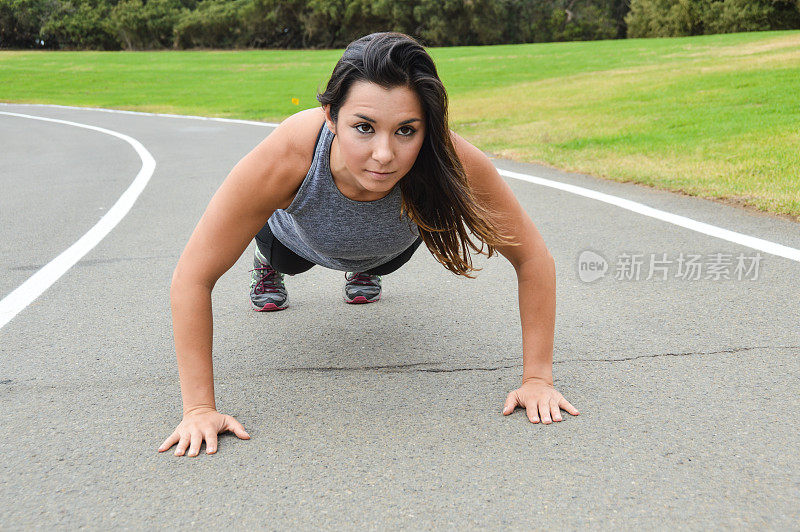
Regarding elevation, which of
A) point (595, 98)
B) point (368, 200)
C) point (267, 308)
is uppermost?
point (368, 200)

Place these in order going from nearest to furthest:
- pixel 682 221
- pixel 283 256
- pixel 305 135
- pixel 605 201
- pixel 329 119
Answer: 1. pixel 329 119
2. pixel 305 135
3. pixel 283 256
4. pixel 682 221
5. pixel 605 201

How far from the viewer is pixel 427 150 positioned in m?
2.77

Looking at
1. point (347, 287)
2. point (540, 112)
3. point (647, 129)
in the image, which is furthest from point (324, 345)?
point (540, 112)

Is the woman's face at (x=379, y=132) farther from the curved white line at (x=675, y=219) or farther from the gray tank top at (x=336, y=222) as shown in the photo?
the curved white line at (x=675, y=219)

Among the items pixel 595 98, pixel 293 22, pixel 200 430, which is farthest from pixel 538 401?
pixel 293 22

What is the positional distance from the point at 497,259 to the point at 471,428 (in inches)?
104

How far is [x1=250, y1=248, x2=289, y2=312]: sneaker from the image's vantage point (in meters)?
4.32

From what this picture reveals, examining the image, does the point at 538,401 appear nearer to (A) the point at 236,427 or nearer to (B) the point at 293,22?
(A) the point at 236,427

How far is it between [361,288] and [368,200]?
4.85 ft

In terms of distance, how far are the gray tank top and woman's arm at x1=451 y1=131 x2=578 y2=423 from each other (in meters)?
0.34

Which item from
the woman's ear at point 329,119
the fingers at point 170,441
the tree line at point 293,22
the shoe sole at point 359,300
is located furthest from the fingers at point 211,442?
the tree line at point 293,22

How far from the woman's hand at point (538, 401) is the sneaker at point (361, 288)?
1.57 meters

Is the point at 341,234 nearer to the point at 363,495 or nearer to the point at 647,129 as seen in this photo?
the point at 363,495

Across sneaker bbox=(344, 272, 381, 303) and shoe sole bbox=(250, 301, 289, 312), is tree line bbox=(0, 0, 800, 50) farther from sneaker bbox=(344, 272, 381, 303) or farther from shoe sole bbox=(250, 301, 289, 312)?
shoe sole bbox=(250, 301, 289, 312)
